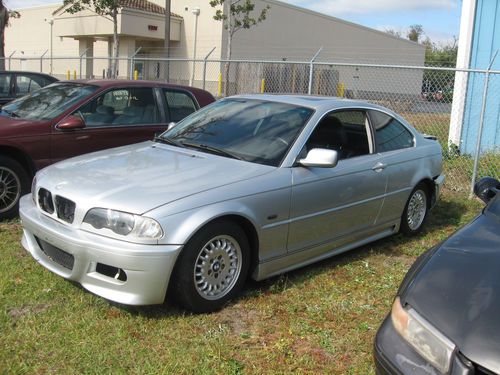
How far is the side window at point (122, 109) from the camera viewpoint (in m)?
6.37

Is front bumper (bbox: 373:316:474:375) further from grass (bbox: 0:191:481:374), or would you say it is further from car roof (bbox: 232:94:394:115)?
car roof (bbox: 232:94:394:115)

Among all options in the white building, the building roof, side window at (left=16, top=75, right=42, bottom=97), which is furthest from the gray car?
the building roof

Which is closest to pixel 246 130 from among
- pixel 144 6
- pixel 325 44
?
pixel 144 6

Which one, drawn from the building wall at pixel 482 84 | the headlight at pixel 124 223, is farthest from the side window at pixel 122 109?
the building wall at pixel 482 84

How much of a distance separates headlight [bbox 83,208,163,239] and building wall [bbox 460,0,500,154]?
819cm

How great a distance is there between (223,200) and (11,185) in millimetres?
3232

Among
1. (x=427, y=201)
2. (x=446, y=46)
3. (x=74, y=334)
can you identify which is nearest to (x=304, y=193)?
(x=74, y=334)

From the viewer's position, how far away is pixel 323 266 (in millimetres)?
4922

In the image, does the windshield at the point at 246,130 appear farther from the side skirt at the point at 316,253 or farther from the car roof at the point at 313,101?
the side skirt at the point at 316,253

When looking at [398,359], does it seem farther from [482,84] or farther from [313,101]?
[482,84]

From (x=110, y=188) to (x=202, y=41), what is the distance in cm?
2998

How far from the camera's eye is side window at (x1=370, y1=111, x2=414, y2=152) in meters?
5.27

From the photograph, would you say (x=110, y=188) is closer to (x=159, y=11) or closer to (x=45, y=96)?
(x=45, y=96)

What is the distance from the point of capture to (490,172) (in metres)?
8.67
